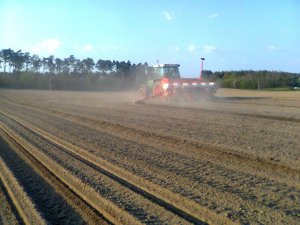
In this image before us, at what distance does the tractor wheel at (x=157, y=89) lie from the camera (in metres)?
22.1

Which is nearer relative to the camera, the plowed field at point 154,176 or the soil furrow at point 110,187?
the soil furrow at point 110,187

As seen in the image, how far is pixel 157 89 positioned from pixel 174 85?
1.82 meters

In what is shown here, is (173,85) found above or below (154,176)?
above

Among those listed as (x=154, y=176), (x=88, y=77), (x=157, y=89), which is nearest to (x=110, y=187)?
(x=154, y=176)

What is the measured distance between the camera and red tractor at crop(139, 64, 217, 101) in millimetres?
21062

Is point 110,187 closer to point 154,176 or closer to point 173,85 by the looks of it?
point 154,176

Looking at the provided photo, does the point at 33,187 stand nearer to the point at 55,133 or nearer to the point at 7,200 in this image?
the point at 7,200

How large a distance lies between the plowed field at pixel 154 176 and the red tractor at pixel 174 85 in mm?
9362

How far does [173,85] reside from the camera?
21.0 meters

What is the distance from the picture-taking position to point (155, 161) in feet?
24.8

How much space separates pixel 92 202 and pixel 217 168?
2426mm

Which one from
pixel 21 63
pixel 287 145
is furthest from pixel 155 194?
pixel 21 63

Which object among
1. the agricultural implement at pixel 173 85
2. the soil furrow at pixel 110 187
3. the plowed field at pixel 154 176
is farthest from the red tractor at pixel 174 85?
the soil furrow at pixel 110 187

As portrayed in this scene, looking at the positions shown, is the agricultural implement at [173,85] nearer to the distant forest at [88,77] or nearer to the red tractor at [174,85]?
the red tractor at [174,85]
